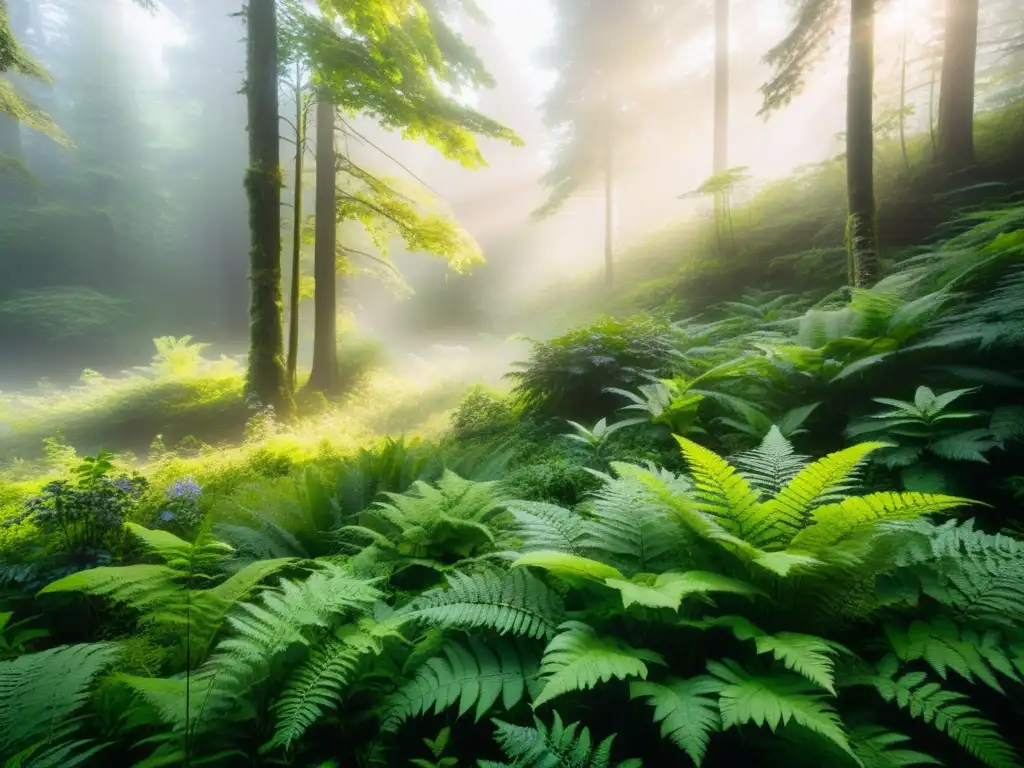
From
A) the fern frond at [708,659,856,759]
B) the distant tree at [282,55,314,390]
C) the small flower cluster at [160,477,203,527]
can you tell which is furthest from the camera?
the distant tree at [282,55,314,390]

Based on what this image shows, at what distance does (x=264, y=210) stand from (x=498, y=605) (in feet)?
22.8

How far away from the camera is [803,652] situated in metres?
1.16

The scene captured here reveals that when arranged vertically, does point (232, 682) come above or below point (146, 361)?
below

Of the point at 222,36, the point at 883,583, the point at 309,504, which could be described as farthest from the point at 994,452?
the point at 222,36

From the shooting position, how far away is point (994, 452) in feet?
7.99

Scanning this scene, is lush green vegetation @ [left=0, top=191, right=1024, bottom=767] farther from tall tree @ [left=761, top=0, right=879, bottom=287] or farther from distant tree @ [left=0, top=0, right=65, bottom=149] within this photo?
distant tree @ [left=0, top=0, right=65, bottom=149]

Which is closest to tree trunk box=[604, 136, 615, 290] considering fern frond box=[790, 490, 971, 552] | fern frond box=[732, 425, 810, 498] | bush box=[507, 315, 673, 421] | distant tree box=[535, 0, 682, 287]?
distant tree box=[535, 0, 682, 287]

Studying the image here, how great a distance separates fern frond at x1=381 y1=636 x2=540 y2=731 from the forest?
0.01 m

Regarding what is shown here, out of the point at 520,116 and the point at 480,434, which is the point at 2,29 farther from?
the point at 520,116

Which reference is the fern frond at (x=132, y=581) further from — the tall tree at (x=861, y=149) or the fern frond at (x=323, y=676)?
the tall tree at (x=861, y=149)

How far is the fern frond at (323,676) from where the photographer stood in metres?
1.24

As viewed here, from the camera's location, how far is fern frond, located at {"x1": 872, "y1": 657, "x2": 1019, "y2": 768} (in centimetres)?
108

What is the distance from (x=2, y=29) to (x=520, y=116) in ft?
115

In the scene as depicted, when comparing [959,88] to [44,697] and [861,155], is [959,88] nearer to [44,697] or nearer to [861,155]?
[861,155]
